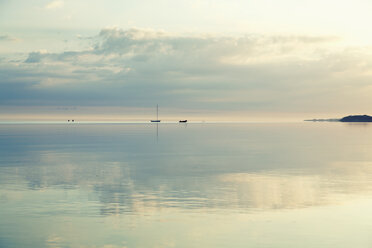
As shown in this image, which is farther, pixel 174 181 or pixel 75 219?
pixel 174 181

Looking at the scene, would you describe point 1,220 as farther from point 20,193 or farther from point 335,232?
point 335,232

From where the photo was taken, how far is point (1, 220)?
24.0m

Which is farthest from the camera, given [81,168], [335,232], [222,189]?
[81,168]

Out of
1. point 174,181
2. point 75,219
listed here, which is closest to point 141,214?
point 75,219

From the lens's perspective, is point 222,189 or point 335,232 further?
point 222,189

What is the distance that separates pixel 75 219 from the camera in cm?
2417

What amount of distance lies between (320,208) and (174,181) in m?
14.4

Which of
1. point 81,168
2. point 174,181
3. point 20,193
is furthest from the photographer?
point 81,168

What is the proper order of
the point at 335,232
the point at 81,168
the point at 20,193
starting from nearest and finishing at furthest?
1. the point at 335,232
2. the point at 20,193
3. the point at 81,168

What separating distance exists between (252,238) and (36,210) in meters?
13.3

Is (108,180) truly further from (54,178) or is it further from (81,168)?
(81,168)

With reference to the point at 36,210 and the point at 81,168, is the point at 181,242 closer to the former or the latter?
the point at 36,210

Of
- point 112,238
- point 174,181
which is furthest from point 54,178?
point 112,238

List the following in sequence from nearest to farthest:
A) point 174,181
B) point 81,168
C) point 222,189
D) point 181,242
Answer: point 181,242 → point 222,189 → point 174,181 → point 81,168
